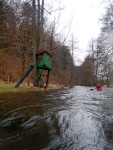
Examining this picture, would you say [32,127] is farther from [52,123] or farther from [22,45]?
[22,45]

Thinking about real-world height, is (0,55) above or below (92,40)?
below

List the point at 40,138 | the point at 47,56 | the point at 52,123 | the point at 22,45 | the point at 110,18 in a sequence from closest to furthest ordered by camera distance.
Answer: the point at 40,138 < the point at 52,123 < the point at 47,56 < the point at 110,18 < the point at 22,45

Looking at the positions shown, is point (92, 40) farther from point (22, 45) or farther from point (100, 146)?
point (100, 146)

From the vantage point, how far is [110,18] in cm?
1827

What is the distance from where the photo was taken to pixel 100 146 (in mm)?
2406

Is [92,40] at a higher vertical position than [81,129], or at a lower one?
higher

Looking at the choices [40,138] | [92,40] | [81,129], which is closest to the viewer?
[40,138]

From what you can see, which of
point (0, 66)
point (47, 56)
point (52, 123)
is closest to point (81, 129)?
point (52, 123)

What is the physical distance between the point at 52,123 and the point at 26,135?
35.5 inches

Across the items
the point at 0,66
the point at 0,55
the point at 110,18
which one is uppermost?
the point at 110,18

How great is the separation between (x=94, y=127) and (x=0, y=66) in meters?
17.0

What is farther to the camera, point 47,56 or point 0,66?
point 0,66

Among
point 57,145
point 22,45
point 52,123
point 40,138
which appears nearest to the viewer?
point 57,145

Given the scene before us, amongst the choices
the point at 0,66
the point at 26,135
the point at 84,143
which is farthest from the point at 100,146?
the point at 0,66
